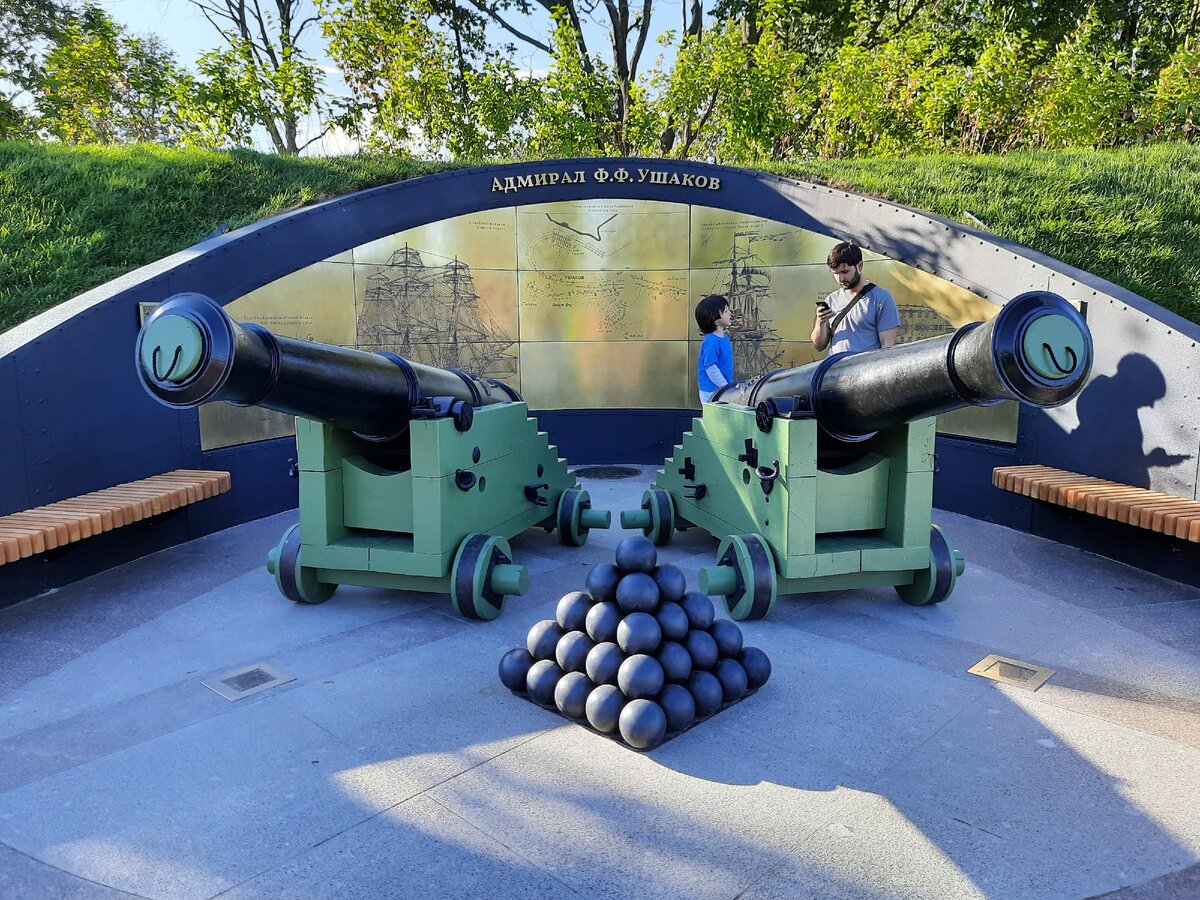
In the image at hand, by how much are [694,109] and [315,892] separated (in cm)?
1437

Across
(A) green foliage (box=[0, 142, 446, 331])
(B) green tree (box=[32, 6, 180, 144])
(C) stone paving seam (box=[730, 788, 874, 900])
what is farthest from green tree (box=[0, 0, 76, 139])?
(C) stone paving seam (box=[730, 788, 874, 900])

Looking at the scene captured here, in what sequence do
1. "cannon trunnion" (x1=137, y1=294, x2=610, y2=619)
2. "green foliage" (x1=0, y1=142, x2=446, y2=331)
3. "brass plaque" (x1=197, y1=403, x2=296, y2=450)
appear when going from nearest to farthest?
"cannon trunnion" (x1=137, y1=294, x2=610, y2=619), "brass plaque" (x1=197, y1=403, x2=296, y2=450), "green foliage" (x1=0, y1=142, x2=446, y2=331)

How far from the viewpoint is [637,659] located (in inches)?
104

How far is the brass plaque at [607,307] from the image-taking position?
7.62 metres

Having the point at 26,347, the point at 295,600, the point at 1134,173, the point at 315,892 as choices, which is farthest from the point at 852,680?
the point at 1134,173

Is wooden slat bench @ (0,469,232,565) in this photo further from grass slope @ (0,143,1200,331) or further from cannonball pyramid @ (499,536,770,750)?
cannonball pyramid @ (499,536,770,750)

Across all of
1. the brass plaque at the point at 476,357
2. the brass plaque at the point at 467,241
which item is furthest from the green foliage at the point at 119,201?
the brass plaque at the point at 476,357

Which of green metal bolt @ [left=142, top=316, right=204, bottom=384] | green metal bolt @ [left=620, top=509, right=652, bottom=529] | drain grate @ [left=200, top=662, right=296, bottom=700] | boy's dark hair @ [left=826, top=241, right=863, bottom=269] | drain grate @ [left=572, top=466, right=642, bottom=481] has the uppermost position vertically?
boy's dark hair @ [left=826, top=241, right=863, bottom=269]

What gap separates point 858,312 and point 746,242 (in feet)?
10.3

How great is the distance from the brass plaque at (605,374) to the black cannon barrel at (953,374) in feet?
11.5

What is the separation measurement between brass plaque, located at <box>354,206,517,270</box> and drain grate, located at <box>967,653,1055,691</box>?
5.51 meters

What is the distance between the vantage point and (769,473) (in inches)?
150

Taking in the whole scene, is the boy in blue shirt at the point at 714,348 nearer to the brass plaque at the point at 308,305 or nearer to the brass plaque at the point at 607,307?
the brass plaque at the point at 607,307

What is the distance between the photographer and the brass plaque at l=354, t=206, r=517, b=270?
7043 mm
